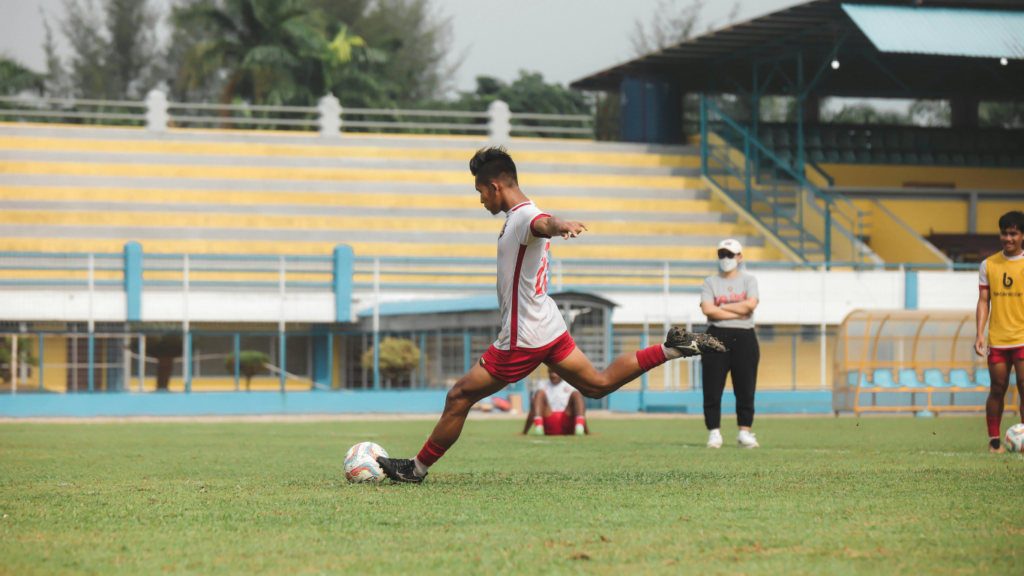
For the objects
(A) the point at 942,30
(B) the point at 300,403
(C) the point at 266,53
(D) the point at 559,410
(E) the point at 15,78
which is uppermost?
(C) the point at 266,53

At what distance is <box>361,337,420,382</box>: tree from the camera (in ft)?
71.4

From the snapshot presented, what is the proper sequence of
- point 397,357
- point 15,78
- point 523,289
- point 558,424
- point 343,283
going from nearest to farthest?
point 523,289 → point 558,424 → point 397,357 → point 343,283 → point 15,78

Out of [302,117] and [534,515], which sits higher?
[302,117]

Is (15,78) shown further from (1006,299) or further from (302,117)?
(1006,299)

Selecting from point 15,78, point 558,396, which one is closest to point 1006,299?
point 558,396

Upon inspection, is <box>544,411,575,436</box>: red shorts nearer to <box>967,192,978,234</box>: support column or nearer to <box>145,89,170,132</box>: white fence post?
<box>145,89,170,132</box>: white fence post

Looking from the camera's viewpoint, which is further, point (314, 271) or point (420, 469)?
point (314, 271)

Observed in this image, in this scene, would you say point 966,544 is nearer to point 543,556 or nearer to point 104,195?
point 543,556

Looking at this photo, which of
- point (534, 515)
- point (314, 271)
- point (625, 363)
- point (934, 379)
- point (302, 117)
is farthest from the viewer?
point (302, 117)

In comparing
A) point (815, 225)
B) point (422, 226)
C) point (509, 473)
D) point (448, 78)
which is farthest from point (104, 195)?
point (448, 78)

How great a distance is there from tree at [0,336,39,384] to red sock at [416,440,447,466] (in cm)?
1705

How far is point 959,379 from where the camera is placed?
724 inches

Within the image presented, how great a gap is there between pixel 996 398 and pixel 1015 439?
41 cm

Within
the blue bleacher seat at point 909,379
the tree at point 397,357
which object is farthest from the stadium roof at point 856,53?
the tree at point 397,357
